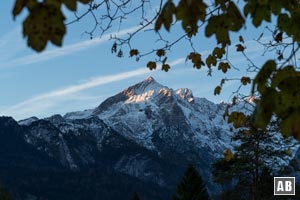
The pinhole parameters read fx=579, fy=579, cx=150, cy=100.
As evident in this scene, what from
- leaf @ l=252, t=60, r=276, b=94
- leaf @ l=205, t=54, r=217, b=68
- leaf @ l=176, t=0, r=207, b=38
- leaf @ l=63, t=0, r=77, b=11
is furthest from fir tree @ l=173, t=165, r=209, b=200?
leaf @ l=63, t=0, r=77, b=11

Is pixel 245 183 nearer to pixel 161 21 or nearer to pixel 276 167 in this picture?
pixel 276 167

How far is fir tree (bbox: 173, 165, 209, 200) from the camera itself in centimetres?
5866

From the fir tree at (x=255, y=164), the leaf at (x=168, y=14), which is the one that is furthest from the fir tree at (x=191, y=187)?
the leaf at (x=168, y=14)

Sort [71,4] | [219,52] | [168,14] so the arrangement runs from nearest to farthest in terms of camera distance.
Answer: [71,4] < [168,14] < [219,52]

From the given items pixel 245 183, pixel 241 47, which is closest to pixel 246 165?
pixel 245 183

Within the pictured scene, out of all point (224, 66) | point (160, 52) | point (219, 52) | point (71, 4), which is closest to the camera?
point (71, 4)

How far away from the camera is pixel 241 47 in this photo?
8.16m

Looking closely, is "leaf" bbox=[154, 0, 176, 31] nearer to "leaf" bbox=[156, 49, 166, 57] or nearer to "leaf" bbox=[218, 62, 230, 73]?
"leaf" bbox=[156, 49, 166, 57]

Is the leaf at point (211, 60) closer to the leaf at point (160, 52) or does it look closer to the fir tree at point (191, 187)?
the leaf at point (160, 52)

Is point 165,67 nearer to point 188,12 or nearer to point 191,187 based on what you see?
point 188,12

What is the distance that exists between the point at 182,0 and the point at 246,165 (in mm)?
38655

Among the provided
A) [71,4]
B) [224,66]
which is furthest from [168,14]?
[224,66]

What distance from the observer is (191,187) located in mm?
59375

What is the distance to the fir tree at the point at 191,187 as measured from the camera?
192 feet
